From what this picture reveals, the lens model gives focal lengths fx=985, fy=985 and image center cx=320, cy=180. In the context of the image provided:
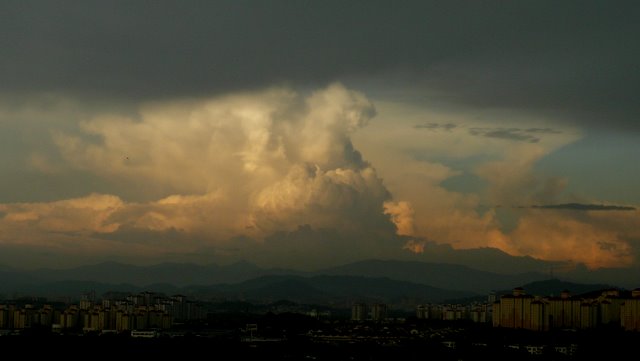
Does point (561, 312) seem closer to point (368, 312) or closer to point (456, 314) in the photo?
point (456, 314)

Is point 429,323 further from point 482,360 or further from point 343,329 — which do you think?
point 482,360

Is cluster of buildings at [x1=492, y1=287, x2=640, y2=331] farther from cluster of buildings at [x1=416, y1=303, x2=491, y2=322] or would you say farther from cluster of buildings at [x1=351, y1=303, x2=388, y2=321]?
cluster of buildings at [x1=351, y1=303, x2=388, y2=321]

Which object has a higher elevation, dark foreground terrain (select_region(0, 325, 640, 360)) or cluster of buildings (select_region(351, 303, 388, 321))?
cluster of buildings (select_region(351, 303, 388, 321))

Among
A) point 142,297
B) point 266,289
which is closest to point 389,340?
point 142,297

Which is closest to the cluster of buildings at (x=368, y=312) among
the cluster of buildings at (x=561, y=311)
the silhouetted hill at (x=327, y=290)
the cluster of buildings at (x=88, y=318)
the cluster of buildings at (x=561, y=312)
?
the cluster of buildings at (x=88, y=318)

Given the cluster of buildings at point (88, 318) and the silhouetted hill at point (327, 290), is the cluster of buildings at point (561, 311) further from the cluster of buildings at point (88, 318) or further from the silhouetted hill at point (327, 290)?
the silhouetted hill at point (327, 290)

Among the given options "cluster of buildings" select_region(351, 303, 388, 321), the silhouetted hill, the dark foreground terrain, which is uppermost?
the silhouetted hill

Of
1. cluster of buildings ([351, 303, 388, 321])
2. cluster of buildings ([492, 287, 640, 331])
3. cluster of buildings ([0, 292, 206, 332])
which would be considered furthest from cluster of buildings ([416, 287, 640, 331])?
cluster of buildings ([0, 292, 206, 332])

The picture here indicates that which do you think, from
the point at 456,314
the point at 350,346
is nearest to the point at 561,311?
the point at 456,314
